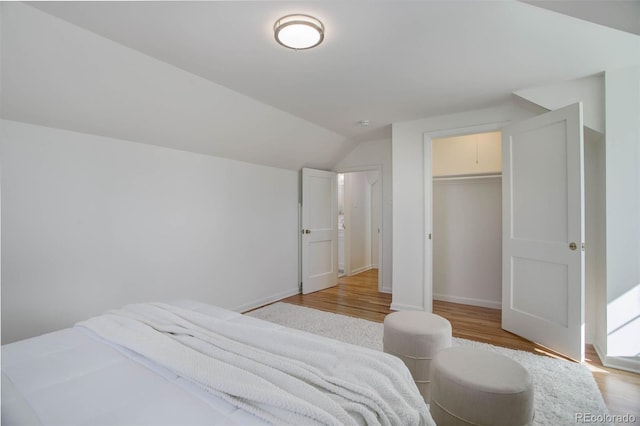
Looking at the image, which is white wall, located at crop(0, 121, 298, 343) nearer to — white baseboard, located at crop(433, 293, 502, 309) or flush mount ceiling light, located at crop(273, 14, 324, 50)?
flush mount ceiling light, located at crop(273, 14, 324, 50)

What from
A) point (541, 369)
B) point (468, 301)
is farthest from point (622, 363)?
point (468, 301)

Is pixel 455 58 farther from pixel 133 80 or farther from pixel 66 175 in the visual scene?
pixel 66 175

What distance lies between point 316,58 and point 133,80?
1.40 metres

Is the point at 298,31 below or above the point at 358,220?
above

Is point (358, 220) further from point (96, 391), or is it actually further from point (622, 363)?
Result: point (96, 391)

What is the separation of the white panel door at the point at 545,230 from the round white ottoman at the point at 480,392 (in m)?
1.52

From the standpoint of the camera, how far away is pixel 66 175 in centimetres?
229

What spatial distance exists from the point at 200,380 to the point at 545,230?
302 centimetres

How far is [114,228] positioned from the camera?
2.56 meters

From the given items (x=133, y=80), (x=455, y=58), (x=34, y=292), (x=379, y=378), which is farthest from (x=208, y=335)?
(x=455, y=58)

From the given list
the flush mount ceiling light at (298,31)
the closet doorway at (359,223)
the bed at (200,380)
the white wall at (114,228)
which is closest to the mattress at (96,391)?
the bed at (200,380)

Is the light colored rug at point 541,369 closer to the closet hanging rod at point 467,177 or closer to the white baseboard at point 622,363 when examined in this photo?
the white baseboard at point 622,363

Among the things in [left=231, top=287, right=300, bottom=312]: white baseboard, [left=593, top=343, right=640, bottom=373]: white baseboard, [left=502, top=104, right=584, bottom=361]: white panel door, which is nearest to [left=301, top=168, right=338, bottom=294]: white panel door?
[left=231, top=287, right=300, bottom=312]: white baseboard

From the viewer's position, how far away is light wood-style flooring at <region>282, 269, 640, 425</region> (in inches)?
77.5
